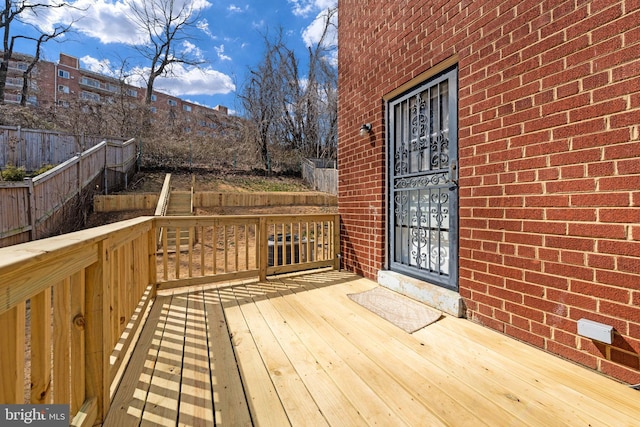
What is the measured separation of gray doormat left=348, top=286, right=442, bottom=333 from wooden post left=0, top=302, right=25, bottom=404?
2.10 metres

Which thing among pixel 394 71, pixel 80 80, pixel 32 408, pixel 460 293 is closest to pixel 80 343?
pixel 32 408

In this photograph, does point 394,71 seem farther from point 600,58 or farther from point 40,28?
point 40,28

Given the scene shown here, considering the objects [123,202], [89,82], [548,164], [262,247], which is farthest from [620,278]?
[89,82]

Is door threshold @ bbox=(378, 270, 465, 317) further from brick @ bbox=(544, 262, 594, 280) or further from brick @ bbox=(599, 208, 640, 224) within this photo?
brick @ bbox=(599, 208, 640, 224)

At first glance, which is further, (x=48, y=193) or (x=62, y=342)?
(x=48, y=193)

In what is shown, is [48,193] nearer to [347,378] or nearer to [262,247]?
[262,247]

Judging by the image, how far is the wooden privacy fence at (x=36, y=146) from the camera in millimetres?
8594

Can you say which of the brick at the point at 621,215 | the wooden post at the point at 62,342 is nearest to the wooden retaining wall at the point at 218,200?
the wooden post at the point at 62,342

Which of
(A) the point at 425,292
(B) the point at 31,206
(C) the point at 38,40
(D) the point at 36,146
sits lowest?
(A) the point at 425,292

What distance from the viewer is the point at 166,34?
1591 centimetres

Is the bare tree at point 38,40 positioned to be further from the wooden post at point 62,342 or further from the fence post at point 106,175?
the wooden post at point 62,342

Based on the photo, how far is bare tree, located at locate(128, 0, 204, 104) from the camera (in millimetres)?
15367

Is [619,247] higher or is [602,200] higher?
[602,200]

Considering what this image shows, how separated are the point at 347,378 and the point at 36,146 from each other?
12.9 metres
